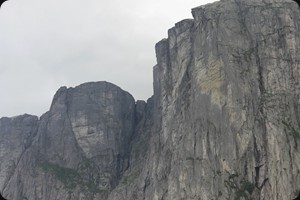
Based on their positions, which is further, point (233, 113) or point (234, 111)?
point (234, 111)

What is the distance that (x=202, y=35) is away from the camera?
630 ft

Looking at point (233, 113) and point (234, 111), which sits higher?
point (234, 111)

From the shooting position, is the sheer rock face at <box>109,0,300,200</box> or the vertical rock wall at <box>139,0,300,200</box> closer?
the vertical rock wall at <box>139,0,300,200</box>

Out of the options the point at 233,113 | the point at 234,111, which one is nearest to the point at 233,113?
the point at 233,113

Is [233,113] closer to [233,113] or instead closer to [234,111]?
Answer: [233,113]

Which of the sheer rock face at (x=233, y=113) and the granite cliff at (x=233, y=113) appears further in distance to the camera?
the sheer rock face at (x=233, y=113)

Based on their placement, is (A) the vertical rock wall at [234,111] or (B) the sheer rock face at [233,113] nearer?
(A) the vertical rock wall at [234,111]

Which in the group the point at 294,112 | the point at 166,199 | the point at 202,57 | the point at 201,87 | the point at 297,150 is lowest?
the point at 166,199

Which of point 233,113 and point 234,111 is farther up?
point 234,111

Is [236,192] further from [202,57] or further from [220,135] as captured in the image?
[202,57]

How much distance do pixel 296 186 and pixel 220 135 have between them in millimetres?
29094

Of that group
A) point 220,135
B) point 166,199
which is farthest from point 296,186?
point 166,199

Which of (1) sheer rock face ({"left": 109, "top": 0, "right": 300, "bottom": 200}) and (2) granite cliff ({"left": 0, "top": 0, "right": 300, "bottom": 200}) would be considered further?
(1) sheer rock face ({"left": 109, "top": 0, "right": 300, "bottom": 200})

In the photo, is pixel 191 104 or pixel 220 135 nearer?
pixel 220 135
